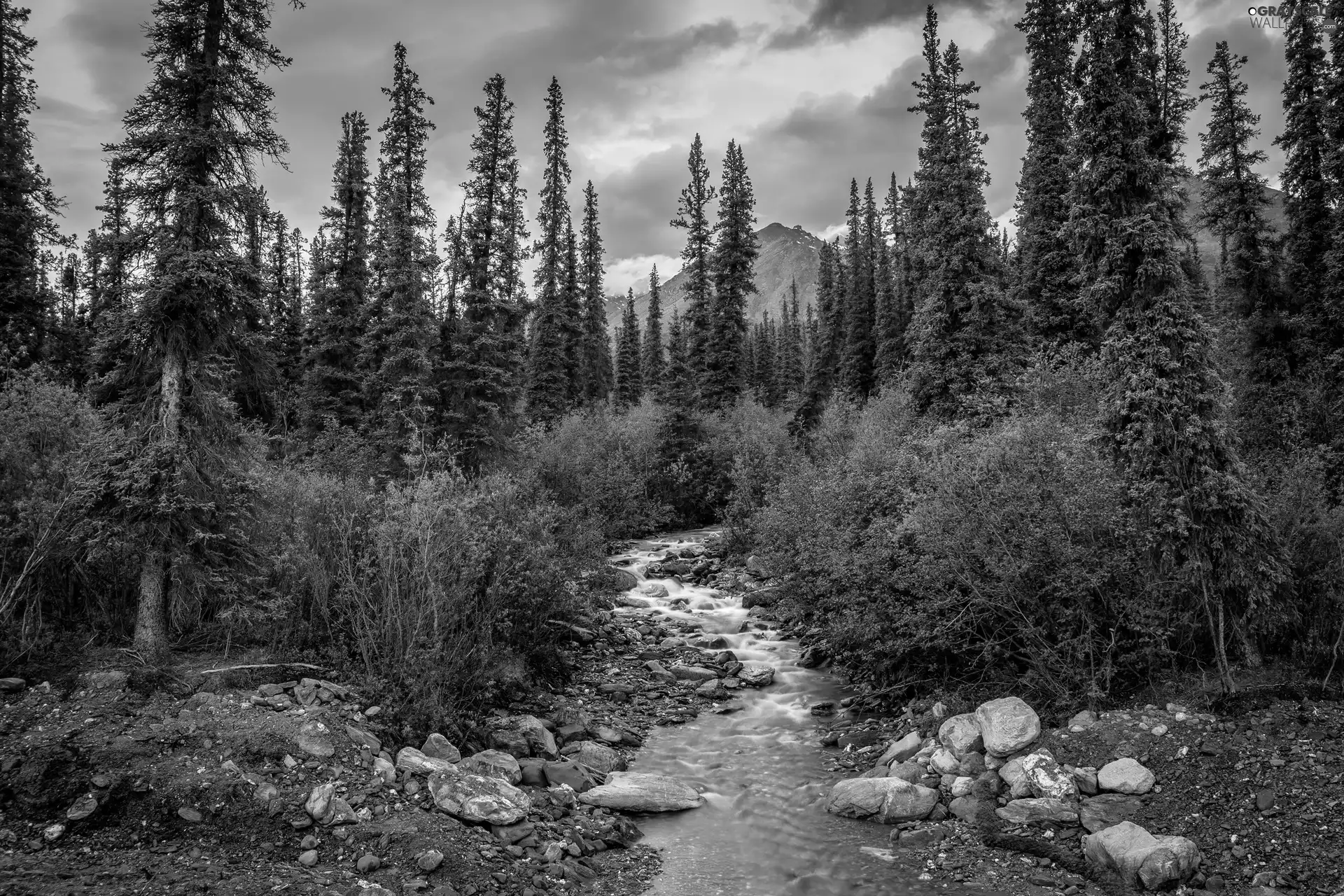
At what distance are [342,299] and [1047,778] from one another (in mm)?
29684

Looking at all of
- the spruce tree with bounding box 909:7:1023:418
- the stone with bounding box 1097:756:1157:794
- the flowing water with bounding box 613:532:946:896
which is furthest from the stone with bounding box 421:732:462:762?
the spruce tree with bounding box 909:7:1023:418

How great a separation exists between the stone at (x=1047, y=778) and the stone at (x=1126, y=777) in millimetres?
338

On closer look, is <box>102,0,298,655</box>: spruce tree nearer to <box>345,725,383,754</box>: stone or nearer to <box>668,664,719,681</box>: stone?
<box>345,725,383,754</box>: stone

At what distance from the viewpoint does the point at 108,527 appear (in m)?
8.94

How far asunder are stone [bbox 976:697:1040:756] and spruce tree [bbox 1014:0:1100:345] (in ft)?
54.8

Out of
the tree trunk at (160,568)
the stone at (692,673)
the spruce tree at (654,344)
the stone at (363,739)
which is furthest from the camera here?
the spruce tree at (654,344)

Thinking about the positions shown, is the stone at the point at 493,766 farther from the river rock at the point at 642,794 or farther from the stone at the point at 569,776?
the river rock at the point at 642,794

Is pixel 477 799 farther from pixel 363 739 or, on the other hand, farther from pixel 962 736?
pixel 962 736

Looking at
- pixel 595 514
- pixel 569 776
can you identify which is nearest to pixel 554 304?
pixel 595 514

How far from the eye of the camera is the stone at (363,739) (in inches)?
324

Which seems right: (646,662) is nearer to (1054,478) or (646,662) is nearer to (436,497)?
(436,497)

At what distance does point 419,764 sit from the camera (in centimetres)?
816

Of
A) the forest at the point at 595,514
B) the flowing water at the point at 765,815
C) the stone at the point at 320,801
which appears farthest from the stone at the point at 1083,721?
the stone at the point at 320,801

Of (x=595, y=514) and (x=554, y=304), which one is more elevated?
(x=554, y=304)
